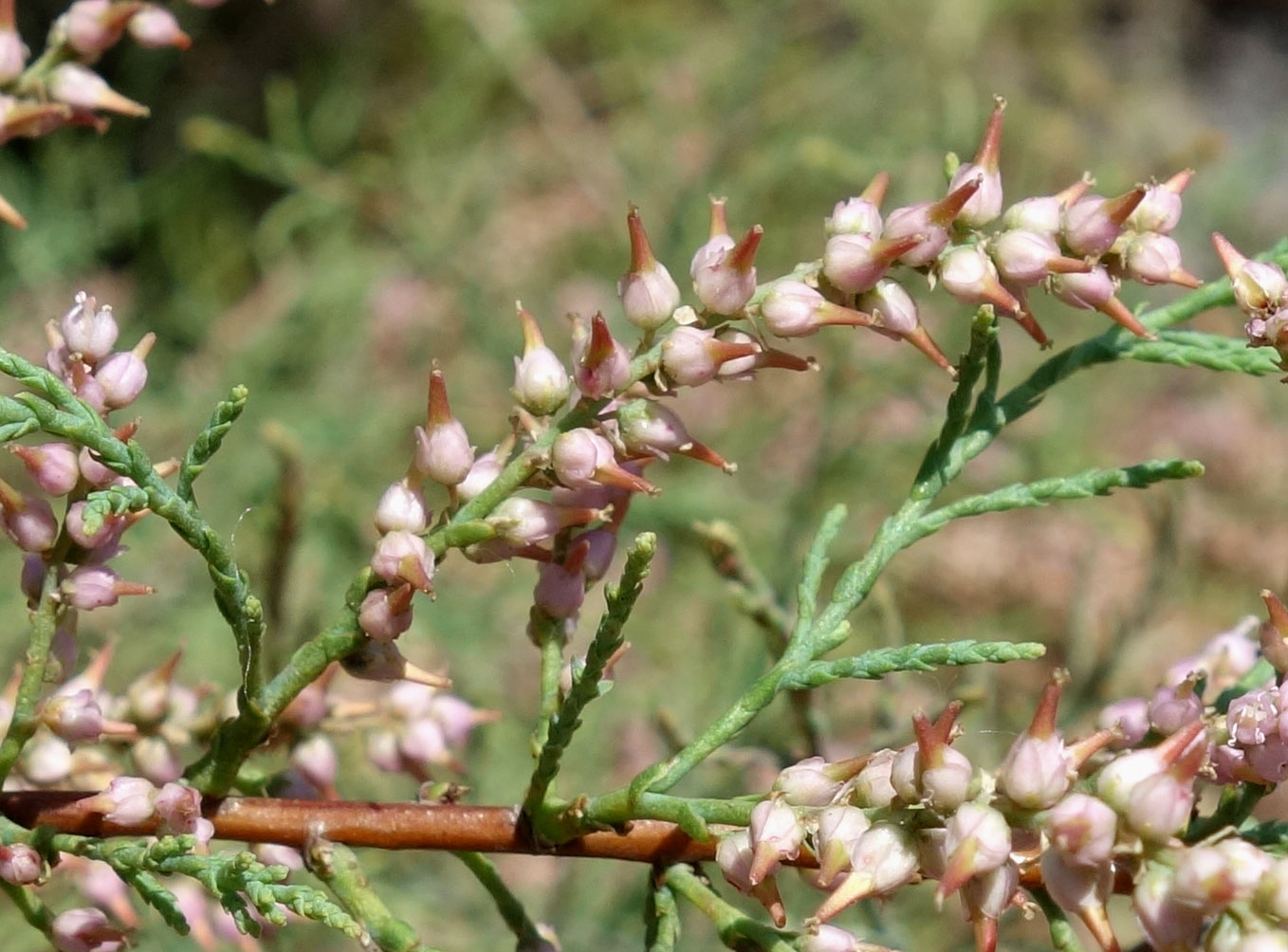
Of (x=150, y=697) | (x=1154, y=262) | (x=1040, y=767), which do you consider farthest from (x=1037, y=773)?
(x=150, y=697)

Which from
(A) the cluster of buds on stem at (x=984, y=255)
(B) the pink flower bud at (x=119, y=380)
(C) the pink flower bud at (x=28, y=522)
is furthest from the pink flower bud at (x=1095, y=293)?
(C) the pink flower bud at (x=28, y=522)

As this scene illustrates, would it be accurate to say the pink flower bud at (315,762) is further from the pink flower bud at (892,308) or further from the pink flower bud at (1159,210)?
the pink flower bud at (1159,210)

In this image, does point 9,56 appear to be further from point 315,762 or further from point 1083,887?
point 1083,887

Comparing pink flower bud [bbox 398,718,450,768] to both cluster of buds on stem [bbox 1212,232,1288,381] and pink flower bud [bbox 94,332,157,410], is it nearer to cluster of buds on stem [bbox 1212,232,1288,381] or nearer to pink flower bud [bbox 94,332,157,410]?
pink flower bud [bbox 94,332,157,410]

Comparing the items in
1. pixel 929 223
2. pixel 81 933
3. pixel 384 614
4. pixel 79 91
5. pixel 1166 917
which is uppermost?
pixel 79 91

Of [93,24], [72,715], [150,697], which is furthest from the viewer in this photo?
[93,24]

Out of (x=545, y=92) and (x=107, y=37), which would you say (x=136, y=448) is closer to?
(x=107, y=37)

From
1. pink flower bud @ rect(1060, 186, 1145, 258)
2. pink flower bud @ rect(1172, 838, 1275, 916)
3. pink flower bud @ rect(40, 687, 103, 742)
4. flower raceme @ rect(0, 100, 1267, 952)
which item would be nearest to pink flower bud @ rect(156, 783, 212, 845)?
flower raceme @ rect(0, 100, 1267, 952)
